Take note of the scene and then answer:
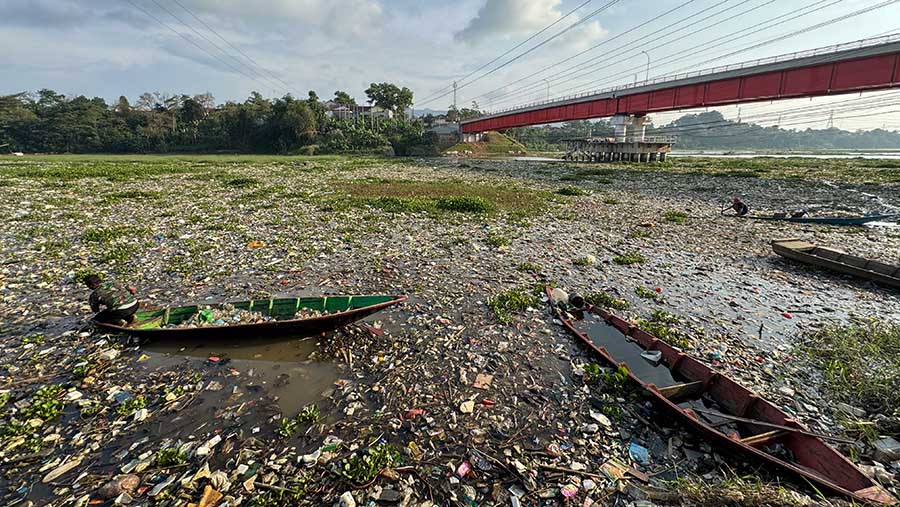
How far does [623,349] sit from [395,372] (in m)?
3.95

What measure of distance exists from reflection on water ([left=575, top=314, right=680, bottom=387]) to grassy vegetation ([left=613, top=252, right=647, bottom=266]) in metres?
3.82

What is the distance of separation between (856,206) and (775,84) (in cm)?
1710

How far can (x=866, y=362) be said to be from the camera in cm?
610

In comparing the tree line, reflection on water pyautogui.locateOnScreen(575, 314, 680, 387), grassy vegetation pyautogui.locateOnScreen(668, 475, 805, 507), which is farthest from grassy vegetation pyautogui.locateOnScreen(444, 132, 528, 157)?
grassy vegetation pyautogui.locateOnScreen(668, 475, 805, 507)

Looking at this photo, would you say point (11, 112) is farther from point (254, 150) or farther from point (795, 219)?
point (795, 219)

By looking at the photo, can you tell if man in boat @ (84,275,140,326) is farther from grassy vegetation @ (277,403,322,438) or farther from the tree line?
the tree line

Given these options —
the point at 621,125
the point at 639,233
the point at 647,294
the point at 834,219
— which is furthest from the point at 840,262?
the point at 621,125

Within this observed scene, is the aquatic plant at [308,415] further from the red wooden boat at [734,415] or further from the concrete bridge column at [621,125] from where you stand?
the concrete bridge column at [621,125]

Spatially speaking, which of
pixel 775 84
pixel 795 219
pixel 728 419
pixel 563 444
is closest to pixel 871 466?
pixel 728 419

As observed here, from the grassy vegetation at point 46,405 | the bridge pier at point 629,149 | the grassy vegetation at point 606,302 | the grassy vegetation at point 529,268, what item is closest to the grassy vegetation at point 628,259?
the grassy vegetation at point 529,268

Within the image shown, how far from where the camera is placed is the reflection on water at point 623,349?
19.8 ft

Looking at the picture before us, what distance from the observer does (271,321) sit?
6496 millimetres

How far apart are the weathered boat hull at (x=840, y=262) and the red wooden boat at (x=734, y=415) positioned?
724cm

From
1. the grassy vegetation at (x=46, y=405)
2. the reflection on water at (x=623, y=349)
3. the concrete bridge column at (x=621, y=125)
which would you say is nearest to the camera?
the grassy vegetation at (x=46, y=405)
